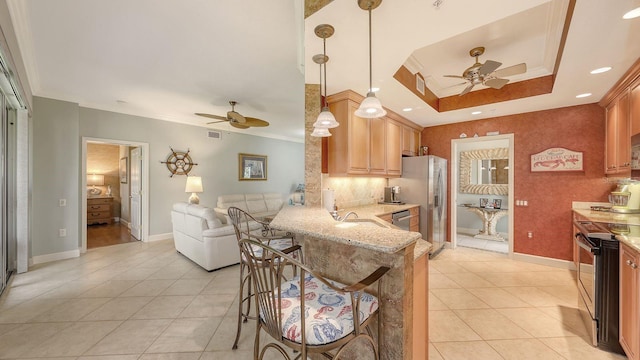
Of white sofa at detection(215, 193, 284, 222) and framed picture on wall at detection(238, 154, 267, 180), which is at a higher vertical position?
framed picture on wall at detection(238, 154, 267, 180)

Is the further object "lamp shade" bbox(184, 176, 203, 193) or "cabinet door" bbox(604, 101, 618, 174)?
"lamp shade" bbox(184, 176, 203, 193)

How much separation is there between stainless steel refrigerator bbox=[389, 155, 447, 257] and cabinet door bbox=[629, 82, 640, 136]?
82.2 inches

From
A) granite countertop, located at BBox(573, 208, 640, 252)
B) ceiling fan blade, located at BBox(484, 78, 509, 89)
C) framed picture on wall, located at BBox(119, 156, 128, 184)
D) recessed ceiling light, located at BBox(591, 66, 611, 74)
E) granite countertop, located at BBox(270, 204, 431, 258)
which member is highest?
recessed ceiling light, located at BBox(591, 66, 611, 74)

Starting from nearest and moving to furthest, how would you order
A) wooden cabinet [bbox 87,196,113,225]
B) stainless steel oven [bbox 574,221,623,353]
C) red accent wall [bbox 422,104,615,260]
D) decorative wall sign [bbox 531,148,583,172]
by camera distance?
stainless steel oven [bbox 574,221,623,353]
red accent wall [bbox 422,104,615,260]
decorative wall sign [bbox 531,148,583,172]
wooden cabinet [bbox 87,196,113,225]

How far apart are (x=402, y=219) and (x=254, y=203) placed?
3.90 metres

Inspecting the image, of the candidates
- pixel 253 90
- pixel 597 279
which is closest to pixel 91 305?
pixel 253 90

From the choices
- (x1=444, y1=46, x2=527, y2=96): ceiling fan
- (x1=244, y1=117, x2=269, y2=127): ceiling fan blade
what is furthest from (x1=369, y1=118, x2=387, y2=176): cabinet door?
(x1=244, y1=117, x2=269, y2=127): ceiling fan blade

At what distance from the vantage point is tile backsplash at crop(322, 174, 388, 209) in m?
3.49

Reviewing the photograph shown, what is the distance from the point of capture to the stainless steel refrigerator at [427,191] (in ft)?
13.6

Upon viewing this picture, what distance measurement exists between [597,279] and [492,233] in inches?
156

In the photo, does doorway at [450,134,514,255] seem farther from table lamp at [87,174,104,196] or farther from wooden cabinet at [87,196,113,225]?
table lamp at [87,174,104,196]

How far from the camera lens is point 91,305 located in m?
2.63

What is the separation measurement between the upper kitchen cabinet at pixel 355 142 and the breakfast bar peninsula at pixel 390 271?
1.68 metres

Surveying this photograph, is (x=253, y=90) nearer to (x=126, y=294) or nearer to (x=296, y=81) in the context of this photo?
(x=296, y=81)
